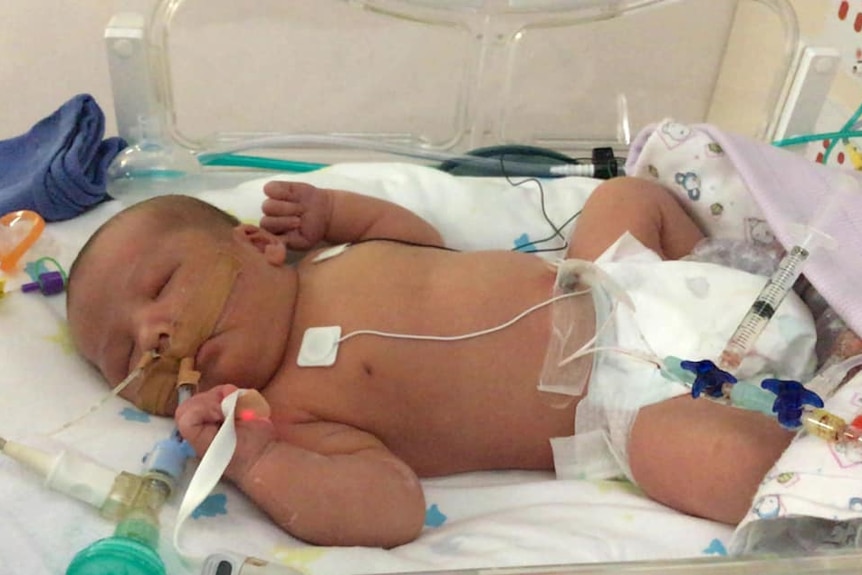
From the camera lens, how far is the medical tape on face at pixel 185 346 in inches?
→ 41.1

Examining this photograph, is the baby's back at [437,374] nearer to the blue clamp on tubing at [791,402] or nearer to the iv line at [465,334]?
the iv line at [465,334]

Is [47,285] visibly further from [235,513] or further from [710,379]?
[710,379]

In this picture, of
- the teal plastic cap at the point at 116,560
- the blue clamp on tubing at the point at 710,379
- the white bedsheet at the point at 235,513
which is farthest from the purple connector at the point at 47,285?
the blue clamp on tubing at the point at 710,379

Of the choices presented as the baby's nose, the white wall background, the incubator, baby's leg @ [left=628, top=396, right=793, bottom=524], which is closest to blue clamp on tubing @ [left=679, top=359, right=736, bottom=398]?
baby's leg @ [left=628, top=396, right=793, bottom=524]

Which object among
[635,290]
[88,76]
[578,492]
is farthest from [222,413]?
[88,76]

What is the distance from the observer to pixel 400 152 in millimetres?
1649

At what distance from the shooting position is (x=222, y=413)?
36.9 inches

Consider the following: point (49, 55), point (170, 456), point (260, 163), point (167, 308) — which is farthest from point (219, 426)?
point (49, 55)

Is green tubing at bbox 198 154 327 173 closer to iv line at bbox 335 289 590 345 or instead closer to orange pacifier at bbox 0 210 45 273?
orange pacifier at bbox 0 210 45 273

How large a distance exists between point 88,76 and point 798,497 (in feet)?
5.64

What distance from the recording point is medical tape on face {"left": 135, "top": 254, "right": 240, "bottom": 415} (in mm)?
1045

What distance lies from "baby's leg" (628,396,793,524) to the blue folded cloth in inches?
34.8

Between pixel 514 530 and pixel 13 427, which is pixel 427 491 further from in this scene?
pixel 13 427

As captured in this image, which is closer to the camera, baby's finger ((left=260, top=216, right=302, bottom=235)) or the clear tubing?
baby's finger ((left=260, top=216, right=302, bottom=235))
